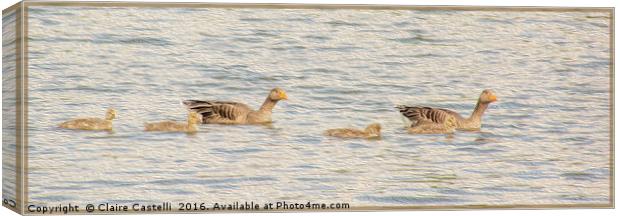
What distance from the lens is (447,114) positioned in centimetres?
1112

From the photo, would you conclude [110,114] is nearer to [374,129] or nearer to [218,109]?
[218,109]

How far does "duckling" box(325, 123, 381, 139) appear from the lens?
10938 millimetres

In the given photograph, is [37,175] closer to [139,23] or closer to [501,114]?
[139,23]

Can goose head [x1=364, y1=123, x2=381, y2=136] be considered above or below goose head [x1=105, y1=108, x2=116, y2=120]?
below

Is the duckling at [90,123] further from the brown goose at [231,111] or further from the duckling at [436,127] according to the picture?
the duckling at [436,127]

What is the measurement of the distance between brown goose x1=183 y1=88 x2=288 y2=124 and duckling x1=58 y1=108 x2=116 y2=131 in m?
0.56

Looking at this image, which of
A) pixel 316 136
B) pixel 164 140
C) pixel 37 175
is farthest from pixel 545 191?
pixel 37 175

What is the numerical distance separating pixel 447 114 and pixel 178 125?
1.99 m

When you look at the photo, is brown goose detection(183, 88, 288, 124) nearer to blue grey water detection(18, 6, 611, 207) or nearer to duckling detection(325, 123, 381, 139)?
blue grey water detection(18, 6, 611, 207)

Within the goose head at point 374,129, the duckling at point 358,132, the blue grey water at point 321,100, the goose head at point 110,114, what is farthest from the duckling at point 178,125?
the goose head at point 374,129

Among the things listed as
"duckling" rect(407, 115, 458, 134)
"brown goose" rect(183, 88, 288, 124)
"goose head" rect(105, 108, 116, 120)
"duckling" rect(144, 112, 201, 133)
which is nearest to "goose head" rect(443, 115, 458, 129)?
"duckling" rect(407, 115, 458, 134)

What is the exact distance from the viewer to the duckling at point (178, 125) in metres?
10.7

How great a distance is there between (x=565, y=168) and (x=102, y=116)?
3468mm

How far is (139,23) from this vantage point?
1070 cm
